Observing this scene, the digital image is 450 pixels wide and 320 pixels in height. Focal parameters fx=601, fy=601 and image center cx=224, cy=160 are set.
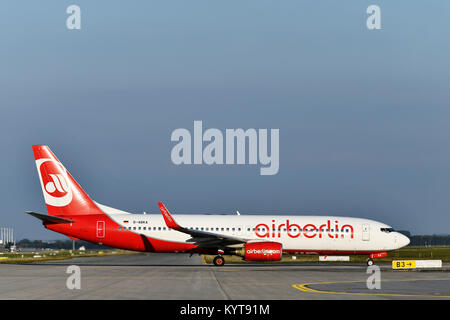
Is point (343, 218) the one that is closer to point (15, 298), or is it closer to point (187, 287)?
point (187, 287)

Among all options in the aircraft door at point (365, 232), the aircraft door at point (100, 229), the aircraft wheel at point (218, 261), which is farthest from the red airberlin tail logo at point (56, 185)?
the aircraft door at point (365, 232)

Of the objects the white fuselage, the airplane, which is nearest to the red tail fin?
the airplane

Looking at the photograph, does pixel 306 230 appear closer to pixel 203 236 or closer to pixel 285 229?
pixel 285 229

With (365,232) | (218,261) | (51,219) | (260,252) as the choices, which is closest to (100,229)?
(51,219)

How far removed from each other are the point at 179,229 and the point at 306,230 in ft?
31.7

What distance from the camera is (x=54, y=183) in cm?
4375

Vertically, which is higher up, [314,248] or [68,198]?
[68,198]

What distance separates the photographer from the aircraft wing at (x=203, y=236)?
41.4m

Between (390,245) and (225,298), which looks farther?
(390,245)

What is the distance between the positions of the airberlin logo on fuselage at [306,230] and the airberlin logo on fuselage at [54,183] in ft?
46.4
